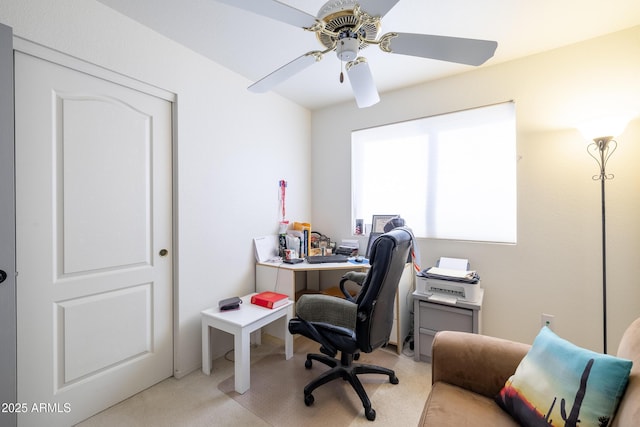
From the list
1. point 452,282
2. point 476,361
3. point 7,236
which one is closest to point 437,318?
point 452,282

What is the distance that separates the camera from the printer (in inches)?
77.4

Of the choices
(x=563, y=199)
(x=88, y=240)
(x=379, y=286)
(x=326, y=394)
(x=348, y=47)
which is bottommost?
(x=326, y=394)

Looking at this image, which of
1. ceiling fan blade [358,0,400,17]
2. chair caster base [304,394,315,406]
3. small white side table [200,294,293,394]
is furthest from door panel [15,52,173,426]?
ceiling fan blade [358,0,400,17]

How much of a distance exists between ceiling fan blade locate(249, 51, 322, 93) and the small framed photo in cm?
169

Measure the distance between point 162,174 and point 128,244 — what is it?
1.73 feet

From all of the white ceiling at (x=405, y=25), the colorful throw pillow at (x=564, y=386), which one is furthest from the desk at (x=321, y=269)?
the white ceiling at (x=405, y=25)

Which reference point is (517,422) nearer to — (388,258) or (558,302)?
(388,258)

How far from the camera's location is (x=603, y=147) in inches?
67.4

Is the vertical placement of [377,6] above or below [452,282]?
above

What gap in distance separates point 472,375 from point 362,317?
1.83 ft

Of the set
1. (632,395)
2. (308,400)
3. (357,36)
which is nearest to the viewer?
(632,395)

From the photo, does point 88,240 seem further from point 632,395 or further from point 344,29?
point 632,395

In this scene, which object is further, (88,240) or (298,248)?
(298,248)

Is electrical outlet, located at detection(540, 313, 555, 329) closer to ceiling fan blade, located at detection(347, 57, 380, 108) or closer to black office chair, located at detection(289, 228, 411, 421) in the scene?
black office chair, located at detection(289, 228, 411, 421)
